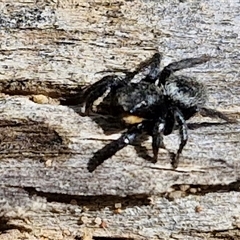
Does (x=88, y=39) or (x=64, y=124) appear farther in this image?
(x=88, y=39)

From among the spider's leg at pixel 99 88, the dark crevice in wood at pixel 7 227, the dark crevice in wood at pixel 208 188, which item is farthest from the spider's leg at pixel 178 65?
the dark crevice in wood at pixel 7 227

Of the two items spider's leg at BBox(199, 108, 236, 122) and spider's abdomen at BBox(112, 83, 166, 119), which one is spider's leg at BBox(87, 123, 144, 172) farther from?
spider's leg at BBox(199, 108, 236, 122)

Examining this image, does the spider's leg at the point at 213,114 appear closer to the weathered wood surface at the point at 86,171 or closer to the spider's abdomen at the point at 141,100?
the weathered wood surface at the point at 86,171

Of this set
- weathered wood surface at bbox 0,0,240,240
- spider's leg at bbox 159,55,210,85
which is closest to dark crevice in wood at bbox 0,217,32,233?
weathered wood surface at bbox 0,0,240,240

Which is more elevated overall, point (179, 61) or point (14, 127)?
point (179, 61)

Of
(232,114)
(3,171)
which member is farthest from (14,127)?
(232,114)

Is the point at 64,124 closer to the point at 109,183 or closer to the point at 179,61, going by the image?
the point at 109,183

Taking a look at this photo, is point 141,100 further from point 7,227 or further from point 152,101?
point 7,227
